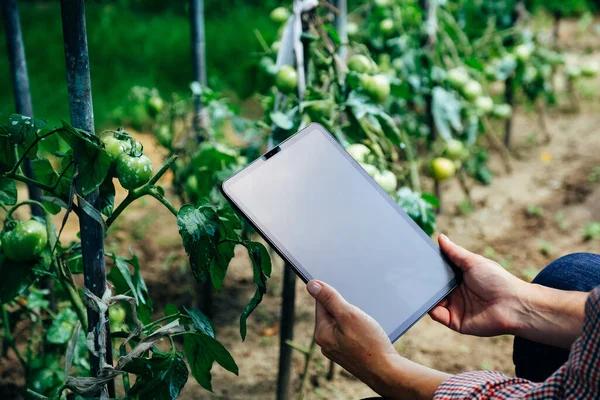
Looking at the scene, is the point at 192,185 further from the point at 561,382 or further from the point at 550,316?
the point at 561,382

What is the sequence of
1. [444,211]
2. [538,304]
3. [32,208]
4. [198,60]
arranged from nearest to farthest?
[538,304] < [32,208] < [198,60] < [444,211]

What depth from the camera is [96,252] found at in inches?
39.4

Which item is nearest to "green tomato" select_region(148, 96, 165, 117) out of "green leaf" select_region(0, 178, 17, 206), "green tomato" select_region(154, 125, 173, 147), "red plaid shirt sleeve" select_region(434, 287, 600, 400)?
"green tomato" select_region(154, 125, 173, 147)

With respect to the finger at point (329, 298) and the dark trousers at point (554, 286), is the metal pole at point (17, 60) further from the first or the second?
the dark trousers at point (554, 286)

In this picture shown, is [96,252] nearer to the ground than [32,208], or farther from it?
nearer to the ground

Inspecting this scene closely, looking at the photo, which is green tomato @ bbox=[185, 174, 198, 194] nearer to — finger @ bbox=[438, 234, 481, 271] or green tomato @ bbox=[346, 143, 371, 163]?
green tomato @ bbox=[346, 143, 371, 163]

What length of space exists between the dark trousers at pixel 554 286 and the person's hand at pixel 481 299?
0.06m

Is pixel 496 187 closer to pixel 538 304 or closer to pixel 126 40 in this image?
pixel 538 304

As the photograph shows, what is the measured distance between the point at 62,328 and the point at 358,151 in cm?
77

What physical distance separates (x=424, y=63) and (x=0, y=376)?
5.65 feet

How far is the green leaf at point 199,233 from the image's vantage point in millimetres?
996

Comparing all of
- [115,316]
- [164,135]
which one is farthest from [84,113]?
[164,135]

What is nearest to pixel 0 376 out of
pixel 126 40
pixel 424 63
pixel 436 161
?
pixel 436 161

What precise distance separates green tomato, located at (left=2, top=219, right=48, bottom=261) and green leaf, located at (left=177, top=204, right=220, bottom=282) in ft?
0.85
